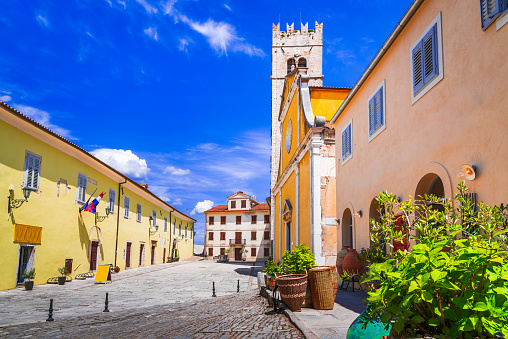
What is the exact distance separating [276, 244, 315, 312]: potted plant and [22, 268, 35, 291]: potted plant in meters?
10.7

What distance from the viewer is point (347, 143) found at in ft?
44.3

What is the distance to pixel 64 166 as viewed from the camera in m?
19.5

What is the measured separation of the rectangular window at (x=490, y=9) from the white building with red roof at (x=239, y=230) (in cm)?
5350

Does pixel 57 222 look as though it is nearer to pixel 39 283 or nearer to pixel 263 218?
pixel 39 283

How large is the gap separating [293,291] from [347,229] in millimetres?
5732

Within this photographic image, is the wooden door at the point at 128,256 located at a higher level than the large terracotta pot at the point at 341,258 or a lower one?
lower

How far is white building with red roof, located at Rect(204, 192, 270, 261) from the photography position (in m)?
59.2

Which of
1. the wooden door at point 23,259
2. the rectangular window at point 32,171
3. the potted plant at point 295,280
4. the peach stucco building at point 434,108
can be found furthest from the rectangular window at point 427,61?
the wooden door at point 23,259

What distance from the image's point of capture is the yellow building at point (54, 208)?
1519cm

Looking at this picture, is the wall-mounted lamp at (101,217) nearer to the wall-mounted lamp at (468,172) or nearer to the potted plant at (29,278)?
the potted plant at (29,278)

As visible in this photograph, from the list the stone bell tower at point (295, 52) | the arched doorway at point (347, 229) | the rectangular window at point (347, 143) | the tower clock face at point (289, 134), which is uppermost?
the stone bell tower at point (295, 52)

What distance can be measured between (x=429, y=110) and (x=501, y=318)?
5899 millimetres

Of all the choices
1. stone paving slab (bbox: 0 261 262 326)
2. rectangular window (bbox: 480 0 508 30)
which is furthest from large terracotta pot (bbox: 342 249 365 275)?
rectangular window (bbox: 480 0 508 30)

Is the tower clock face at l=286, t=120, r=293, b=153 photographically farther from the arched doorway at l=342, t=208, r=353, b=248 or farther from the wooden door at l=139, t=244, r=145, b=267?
the wooden door at l=139, t=244, r=145, b=267
